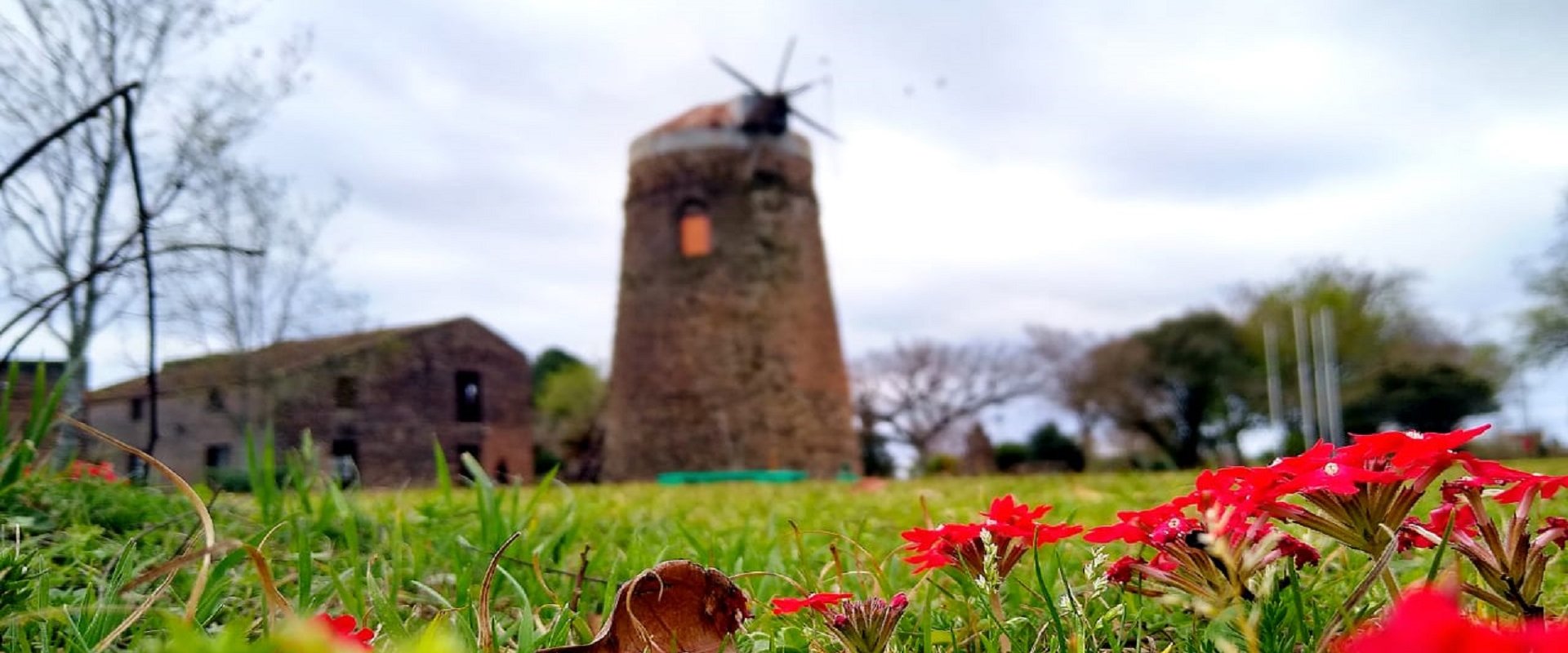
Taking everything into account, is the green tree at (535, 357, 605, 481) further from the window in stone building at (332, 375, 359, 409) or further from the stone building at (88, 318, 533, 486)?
the window in stone building at (332, 375, 359, 409)

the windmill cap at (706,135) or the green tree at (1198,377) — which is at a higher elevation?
the windmill cap at (706,135)

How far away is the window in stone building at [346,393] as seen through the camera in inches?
808

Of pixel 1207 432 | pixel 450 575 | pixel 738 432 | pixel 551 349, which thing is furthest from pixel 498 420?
pixel 450 575

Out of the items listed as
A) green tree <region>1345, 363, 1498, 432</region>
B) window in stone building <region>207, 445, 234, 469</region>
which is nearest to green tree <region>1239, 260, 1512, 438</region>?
green tree <region>1345, 363, 1498, 432</region>

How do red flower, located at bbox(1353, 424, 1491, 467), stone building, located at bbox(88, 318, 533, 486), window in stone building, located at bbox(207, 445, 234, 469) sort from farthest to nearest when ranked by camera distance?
1. window in stone building, located at bbox(207, 445, 234, 469)
2. stone building, located at bbox(88, 318, 533, 486)
3. red flower, located at bbox(1353, 424, 1491, 467)

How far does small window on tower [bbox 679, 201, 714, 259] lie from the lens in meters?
17.4

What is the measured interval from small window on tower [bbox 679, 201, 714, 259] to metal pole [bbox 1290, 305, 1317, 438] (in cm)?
1613

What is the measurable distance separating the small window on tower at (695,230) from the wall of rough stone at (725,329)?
107 millimetres

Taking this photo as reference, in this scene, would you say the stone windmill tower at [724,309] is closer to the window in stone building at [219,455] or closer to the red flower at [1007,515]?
the window in stone building at [219,455]

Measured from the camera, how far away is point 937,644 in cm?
127

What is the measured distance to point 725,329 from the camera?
1703cm

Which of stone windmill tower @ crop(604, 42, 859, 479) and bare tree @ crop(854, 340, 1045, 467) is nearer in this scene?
stone windmill tower @ crop(604, 42, 859, 479)

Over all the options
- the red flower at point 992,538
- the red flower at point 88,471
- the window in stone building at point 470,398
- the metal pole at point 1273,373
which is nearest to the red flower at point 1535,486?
the red flower at point 992,538

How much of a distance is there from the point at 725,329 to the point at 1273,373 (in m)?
15.8
